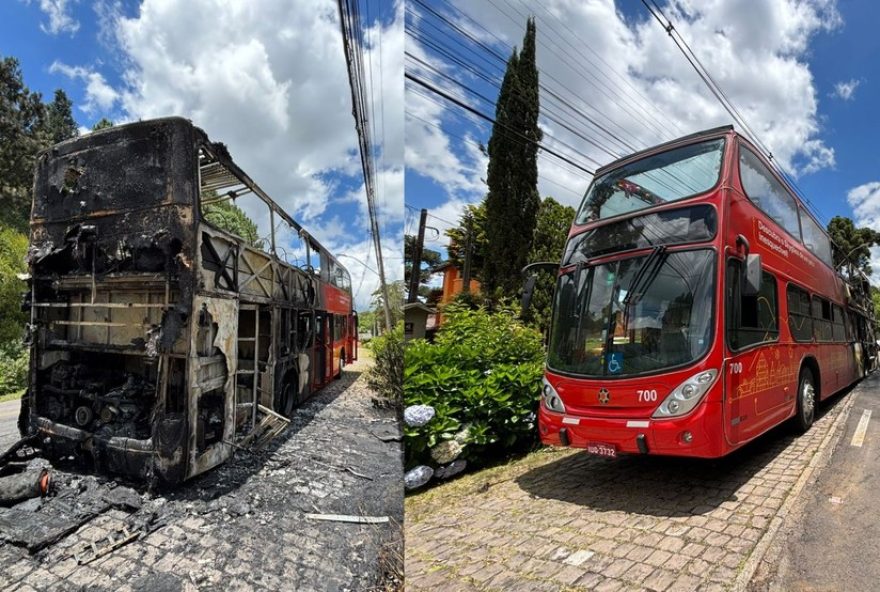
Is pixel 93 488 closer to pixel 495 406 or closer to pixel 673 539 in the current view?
pixel 495 406

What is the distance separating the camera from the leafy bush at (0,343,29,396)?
11.4ft

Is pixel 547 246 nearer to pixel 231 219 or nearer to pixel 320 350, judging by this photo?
pixel 231 219

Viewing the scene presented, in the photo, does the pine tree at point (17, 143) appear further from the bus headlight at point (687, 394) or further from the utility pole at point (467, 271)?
the bus headlight at point (687, 394)

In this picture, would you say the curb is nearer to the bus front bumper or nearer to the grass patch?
the bus front bumper

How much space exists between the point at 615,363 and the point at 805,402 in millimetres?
2762

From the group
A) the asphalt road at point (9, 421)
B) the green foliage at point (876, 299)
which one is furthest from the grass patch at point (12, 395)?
the green foliage at point (876, 299)

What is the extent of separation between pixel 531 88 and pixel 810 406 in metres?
4.34

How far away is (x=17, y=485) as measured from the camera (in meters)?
2.89

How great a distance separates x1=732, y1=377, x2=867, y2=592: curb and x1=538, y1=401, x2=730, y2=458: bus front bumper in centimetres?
41

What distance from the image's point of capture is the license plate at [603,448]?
311cm

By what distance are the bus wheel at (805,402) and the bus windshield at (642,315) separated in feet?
7.79

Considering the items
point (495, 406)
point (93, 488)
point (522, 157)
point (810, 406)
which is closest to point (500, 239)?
point (522, 157)

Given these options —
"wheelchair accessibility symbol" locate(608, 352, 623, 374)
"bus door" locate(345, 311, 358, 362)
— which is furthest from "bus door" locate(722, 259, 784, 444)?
"bus door" locate(345, 311, 358, 362)

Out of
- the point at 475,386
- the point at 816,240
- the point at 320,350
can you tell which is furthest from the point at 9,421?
the point at 816,240
